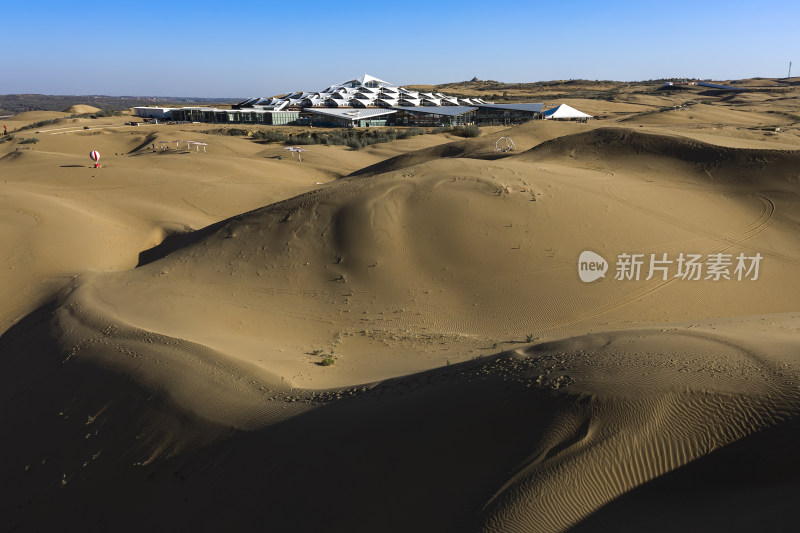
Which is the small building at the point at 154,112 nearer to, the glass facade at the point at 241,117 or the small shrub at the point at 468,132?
the glass facade at the point at 241,117

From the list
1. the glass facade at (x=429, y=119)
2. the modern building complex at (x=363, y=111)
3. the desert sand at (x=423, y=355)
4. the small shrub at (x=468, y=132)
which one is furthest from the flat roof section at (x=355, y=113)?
the desert sand at (x=423, y=355)

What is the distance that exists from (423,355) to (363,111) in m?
50.5

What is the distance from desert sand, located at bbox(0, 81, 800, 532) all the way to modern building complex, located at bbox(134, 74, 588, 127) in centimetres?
3394

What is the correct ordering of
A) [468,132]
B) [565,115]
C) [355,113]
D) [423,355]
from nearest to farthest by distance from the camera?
[423,355]
[468,132]
[565,115]
[355,113]

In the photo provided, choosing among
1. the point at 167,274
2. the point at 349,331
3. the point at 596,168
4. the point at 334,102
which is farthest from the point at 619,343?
the point at 334,102

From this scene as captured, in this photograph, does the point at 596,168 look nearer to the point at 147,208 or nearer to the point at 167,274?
the point at 167,274

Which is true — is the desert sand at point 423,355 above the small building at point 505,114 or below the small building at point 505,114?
below

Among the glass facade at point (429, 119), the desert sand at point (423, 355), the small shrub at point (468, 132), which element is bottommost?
the desert sand at point (423, 355)

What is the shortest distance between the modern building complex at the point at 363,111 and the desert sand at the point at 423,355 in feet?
111

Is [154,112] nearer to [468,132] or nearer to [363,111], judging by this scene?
[363,111]

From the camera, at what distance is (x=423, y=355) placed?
9156 millimetres

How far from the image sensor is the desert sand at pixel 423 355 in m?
4.61

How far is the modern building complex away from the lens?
5438 centimetres

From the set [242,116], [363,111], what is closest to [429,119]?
[363,111]
